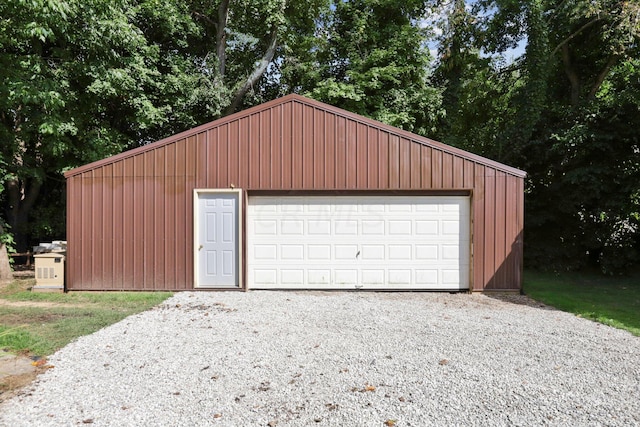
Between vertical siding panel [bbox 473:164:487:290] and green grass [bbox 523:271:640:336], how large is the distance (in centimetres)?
106

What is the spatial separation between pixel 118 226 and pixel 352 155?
15.9ft

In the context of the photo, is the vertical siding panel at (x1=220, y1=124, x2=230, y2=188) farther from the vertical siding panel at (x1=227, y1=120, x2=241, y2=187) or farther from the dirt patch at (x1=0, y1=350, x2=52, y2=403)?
the dirt patch at (x1=0, y1=350, x2=52, y2=403)

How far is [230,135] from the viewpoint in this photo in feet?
27.0

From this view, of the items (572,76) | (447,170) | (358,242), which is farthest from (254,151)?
(572,76)

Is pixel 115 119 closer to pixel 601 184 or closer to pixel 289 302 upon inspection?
pixel 289 302

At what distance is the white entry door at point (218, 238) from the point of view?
27.0ft

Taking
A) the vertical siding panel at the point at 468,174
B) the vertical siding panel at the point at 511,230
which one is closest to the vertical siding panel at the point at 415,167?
the vertical siding panel at the point at 468,174

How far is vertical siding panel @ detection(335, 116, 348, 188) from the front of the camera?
8.24 metres

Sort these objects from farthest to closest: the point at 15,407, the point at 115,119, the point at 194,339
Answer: the point at 115,119 → the point at 194,339 → the point at 15,407

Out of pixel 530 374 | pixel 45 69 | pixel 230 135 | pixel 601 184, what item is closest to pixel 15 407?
pixel 530 374

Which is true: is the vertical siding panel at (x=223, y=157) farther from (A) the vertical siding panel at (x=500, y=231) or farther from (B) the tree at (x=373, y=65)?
(B) the tree at (x=373, y=65)

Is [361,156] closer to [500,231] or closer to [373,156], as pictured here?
[373,156]

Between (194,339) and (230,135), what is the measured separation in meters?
4.48

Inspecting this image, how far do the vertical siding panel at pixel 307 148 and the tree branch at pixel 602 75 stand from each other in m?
10.1
